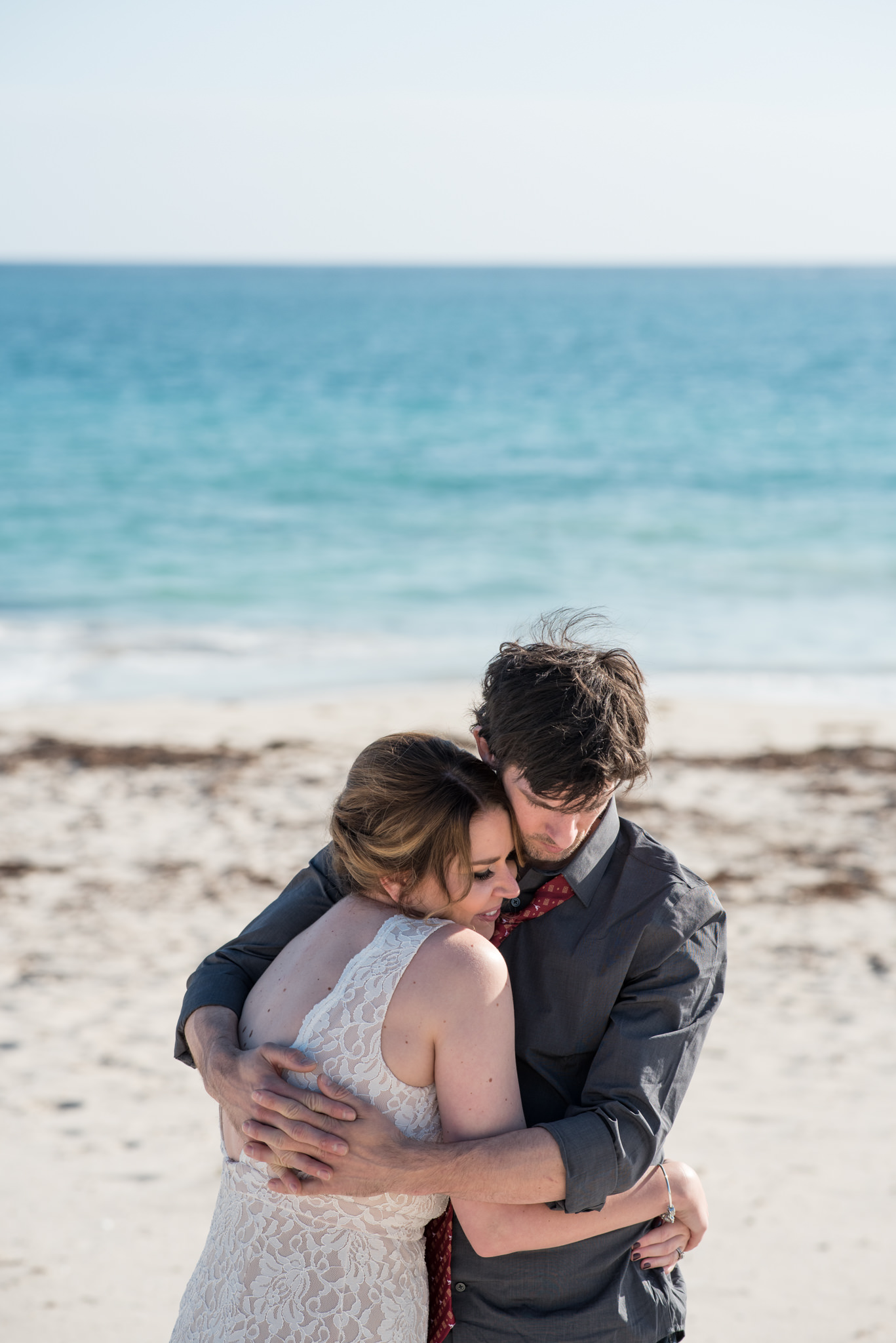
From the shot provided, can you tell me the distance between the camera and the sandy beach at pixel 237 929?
3.78m

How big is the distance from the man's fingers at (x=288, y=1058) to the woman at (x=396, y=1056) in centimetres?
2

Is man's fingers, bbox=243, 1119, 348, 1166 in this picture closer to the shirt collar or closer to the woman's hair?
the woman's hair

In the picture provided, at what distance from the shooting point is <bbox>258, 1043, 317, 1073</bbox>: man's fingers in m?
1.99

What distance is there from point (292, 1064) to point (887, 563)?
14.9 metres

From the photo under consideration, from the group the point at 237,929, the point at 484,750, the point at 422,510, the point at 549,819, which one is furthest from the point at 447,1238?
the point at 422,510

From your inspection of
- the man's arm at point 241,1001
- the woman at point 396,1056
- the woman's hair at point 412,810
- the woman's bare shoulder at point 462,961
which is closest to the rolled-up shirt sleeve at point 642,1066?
the woman at point 396,1056

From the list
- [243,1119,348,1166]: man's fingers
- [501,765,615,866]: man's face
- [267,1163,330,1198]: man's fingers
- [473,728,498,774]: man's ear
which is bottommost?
[267,1163,330,1198]: man's fingers

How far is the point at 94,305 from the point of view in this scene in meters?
73.9

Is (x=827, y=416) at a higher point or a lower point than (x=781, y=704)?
higher

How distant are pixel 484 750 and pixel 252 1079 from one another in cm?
71

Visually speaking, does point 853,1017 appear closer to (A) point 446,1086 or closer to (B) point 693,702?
(A) point 446,1086

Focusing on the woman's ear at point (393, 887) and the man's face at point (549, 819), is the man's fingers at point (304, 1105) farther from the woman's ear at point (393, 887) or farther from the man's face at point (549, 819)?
the man's face at point (549, 819)

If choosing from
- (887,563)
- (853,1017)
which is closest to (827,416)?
(887,563)

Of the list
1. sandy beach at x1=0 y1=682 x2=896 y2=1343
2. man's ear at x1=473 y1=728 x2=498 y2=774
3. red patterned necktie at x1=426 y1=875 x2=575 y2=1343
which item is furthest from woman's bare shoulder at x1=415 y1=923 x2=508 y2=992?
sandy beach at x1=0 y1=682 x2=896 y2=1343
